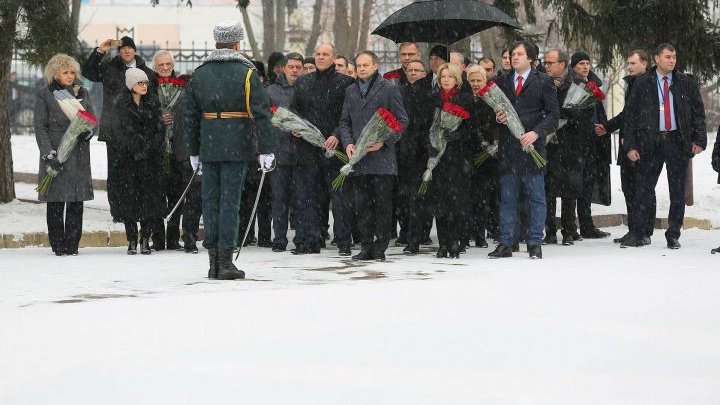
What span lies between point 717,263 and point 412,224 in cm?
291

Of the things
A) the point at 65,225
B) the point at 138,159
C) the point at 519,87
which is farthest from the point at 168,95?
the point at 519,87

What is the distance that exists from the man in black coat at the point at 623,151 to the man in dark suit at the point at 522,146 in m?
1.62

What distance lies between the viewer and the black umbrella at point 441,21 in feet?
46.3

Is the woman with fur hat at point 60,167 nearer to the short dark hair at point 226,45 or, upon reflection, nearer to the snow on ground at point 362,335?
the snow on ground at point 362,335

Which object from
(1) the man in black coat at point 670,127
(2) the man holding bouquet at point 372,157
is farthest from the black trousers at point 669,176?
(2) the man holding bouquet at point 372,157

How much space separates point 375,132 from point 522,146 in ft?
4.43

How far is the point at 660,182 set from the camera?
2261 cm

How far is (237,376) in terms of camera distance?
6371 millimetres

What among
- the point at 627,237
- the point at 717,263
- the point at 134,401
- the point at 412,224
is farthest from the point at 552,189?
the point at 134,401

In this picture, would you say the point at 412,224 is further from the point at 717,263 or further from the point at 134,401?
the point at 134,401

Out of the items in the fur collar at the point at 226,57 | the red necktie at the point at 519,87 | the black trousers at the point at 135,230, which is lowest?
the black trousers at the point at 135,230

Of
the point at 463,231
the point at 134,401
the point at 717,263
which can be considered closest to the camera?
the point at 134,401

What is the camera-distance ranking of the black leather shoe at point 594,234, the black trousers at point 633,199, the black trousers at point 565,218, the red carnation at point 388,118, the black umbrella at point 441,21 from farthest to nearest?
the black leather shoe at point 594,234, the black trousers at point 565,218, the black umbrella at point 441,21, the black trousers at point 633,199, the red carnation at point 388,118

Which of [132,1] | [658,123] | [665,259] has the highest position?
[132,1]
